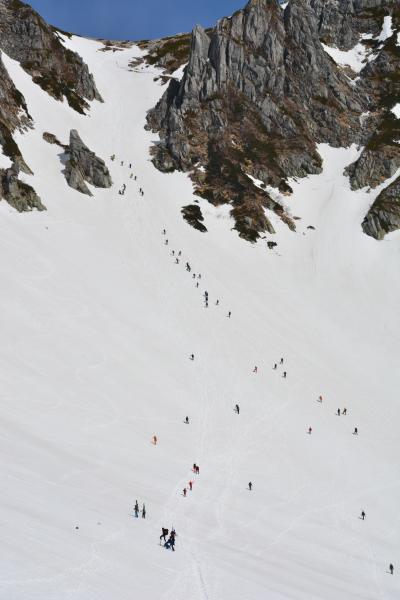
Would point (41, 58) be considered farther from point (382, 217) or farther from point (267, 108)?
point (382, 217)

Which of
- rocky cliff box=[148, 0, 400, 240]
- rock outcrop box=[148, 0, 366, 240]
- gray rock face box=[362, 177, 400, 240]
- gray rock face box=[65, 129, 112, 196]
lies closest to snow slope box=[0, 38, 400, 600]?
gray rock face box=[362, 177, 400, 240]

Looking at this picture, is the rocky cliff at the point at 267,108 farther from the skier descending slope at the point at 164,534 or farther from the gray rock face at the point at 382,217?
the skier descending slope at the point at 164,534

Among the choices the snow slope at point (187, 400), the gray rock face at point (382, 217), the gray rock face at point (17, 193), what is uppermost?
the gray rock face at point (382, 217)

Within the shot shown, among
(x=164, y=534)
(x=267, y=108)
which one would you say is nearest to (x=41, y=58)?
(x=267, y=108)

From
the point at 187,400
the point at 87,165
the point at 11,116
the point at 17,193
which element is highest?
the point at 11,116

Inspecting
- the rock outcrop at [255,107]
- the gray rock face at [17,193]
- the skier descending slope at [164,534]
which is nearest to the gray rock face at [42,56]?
the rock outcrop at [255,107]

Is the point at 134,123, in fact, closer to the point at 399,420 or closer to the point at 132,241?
the point at 132,241

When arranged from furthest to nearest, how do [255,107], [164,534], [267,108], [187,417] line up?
[267,108] → [255,107] → [187,417] → [164,534]
